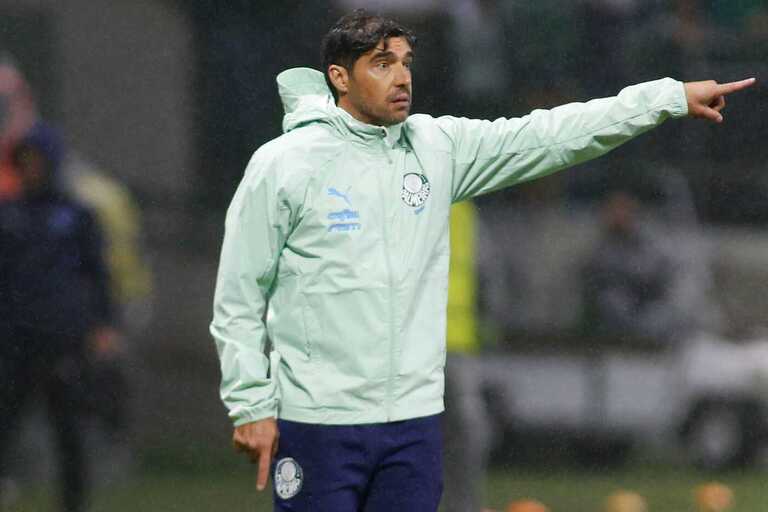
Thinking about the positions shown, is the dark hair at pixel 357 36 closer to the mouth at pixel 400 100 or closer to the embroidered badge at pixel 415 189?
the mouth at pixel 400 100

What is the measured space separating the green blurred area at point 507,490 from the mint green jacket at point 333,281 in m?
2.09

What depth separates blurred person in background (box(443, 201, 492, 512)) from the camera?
5.13 m

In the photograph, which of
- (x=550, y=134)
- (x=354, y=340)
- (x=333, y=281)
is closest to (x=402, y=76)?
(x=550, y=134)

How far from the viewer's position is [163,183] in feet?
18.0

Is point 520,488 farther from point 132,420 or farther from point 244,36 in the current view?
point 244,36

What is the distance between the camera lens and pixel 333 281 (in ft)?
10.8

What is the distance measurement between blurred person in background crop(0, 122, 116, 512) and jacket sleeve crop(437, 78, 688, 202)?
7.19ft

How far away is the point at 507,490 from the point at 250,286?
2421 mm

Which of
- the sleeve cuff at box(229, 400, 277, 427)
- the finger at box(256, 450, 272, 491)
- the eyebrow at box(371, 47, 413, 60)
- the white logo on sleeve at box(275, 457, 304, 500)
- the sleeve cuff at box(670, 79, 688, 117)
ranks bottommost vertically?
the white logo on sleeve at box(275, 457, 304, 500)

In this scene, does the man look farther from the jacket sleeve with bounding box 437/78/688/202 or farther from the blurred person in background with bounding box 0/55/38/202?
the blurred person in background with bounding box 0/55/38/202

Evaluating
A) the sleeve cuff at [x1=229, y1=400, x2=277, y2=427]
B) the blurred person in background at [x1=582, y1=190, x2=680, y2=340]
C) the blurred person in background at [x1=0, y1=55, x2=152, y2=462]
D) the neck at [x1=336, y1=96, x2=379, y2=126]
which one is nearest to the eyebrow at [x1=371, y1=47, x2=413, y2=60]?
the neck at [x1=336, y1=96, x2=379, y2=126]

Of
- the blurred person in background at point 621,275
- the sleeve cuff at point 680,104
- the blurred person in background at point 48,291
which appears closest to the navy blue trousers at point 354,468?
the sleeve cuff at point 680,104

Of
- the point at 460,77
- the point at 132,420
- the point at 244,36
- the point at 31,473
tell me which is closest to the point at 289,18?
the point at 244,36

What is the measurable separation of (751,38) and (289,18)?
169 centimetres
